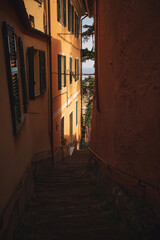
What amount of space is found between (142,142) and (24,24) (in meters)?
4.53

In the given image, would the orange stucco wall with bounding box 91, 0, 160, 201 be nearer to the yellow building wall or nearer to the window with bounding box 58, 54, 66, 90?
the yellow building wall

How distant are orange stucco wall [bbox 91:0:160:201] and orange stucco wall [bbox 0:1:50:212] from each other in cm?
223

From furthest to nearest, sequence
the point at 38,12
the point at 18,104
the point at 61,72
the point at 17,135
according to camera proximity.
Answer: the point at 61,72
the point at 38,12
the point at 18,104
the point at 17,135

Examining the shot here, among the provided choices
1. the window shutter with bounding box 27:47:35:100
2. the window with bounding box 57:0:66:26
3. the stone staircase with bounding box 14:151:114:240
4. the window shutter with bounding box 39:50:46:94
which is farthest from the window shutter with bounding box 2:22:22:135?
the window with bounding box 57:0:66:26

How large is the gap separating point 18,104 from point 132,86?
102 inches

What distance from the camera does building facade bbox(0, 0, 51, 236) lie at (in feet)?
14.1

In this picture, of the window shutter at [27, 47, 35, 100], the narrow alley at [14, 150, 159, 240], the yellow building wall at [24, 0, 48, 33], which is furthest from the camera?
the yellow building wall at [24, 0, 48, 33]

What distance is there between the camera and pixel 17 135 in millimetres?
5445

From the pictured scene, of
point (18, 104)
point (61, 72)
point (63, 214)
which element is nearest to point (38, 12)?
point (61, 72)

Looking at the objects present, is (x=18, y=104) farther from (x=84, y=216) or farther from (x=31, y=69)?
(x=84, y=216)

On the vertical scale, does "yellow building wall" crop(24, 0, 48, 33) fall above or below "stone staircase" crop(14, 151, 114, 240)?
above

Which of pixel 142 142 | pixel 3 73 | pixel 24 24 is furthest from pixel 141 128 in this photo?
pixel 24 24

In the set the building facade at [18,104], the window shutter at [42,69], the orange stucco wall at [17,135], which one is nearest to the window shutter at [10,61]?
the building facade at [18,104]

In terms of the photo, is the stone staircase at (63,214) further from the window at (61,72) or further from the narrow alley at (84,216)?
the window at (61,72)
